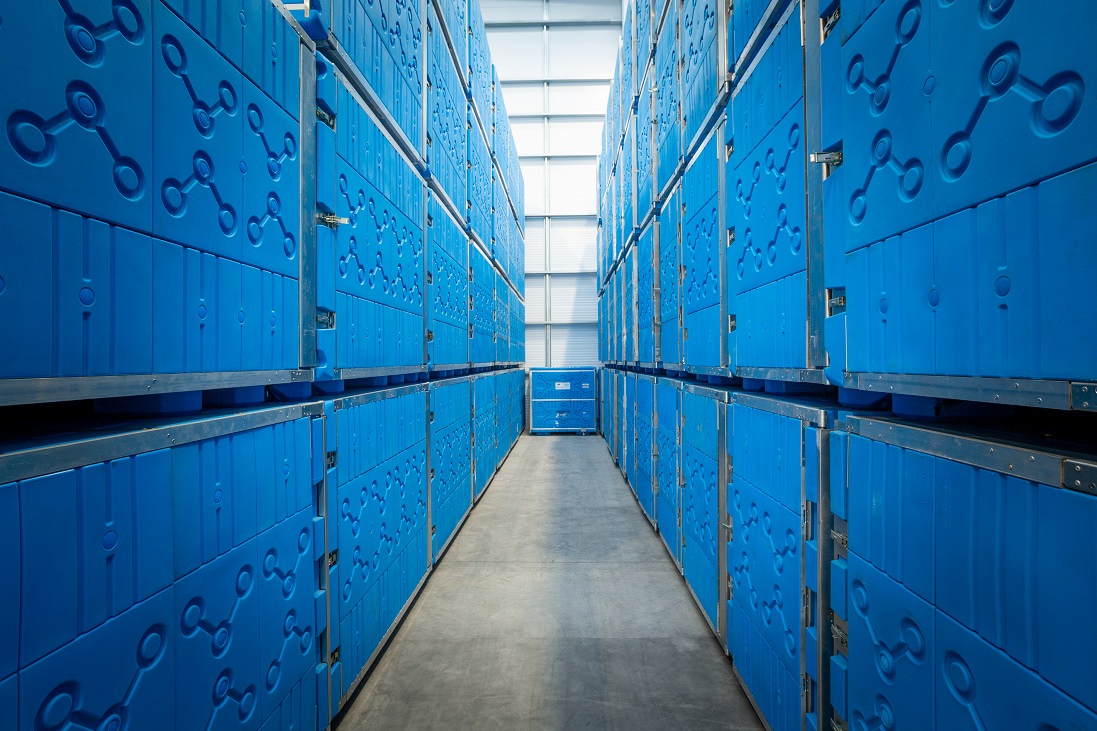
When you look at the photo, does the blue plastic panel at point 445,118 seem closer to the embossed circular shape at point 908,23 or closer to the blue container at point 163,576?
the blue container at point 163,576

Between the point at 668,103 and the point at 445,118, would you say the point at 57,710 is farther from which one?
the point at 668,103

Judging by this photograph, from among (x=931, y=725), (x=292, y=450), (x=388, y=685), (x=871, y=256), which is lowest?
(x=388, y=685)

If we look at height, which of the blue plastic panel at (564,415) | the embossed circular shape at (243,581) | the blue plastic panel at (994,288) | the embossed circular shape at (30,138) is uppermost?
the embossed circular shape at (30,138)

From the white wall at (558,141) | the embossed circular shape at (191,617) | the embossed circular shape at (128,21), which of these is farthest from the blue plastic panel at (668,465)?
the white wall at (558,141)

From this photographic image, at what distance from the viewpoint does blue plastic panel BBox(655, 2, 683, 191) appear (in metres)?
3.52

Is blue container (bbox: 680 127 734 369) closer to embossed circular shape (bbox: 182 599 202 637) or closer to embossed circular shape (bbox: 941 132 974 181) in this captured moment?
embossed circular shape (bbox: 941 132 974 181)

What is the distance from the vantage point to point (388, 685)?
251cm

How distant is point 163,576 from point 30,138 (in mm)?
924

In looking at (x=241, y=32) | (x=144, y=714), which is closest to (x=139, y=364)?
(x=144, y=714)

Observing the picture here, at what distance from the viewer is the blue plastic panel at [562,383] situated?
11.0 meters

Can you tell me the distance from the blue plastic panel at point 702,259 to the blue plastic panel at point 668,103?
1.49ft

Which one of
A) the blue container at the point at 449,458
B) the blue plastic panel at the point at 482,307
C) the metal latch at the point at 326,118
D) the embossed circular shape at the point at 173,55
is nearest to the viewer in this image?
the embossed circular shape at the point at 173,55

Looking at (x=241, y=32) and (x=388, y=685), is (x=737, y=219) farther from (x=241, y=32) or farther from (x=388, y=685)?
(x=388, y=685)

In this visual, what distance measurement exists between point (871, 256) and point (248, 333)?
175 cm
